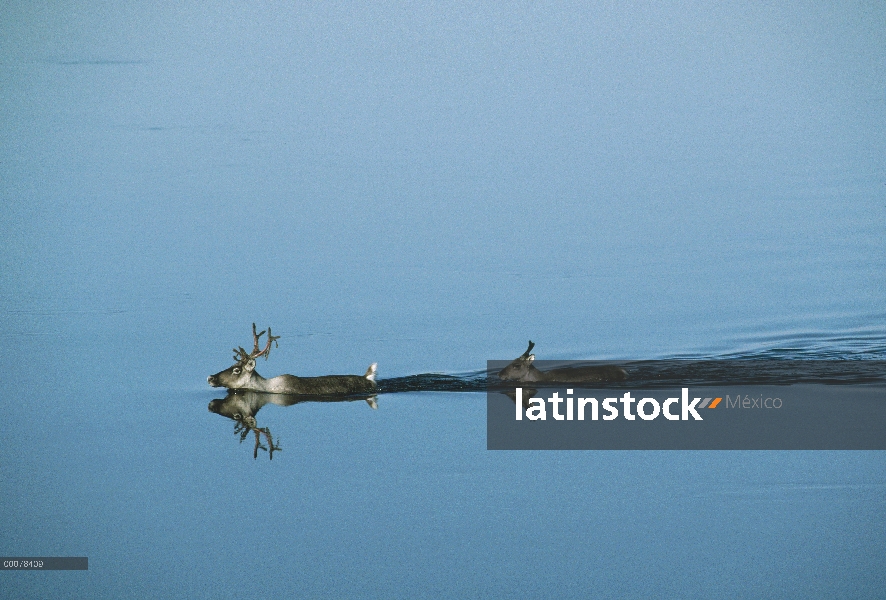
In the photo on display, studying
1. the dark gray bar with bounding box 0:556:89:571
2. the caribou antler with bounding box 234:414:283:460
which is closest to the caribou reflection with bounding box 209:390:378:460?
the caribou antler with bounding box 234:414:283:460

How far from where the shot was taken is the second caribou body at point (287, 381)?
50.8 ft

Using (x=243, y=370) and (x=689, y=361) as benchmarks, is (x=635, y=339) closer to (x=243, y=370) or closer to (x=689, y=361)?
(x=689, y=361)

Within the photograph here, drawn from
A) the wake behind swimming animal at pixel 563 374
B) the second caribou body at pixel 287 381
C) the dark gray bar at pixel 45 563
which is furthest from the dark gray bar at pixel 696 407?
the dark gray bar at pixel 45 563

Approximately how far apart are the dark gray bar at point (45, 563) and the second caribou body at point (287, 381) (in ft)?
11.5

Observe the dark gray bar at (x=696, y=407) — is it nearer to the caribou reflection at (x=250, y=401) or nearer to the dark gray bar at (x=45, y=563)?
the caribou reflection at (x=250, y=401)

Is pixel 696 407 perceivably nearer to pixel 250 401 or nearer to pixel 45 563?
pixel 250 401

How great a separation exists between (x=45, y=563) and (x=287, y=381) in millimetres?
3986

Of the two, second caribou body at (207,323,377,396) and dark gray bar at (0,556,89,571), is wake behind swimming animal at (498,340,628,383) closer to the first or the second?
second caribou body at (207,323,377,396)

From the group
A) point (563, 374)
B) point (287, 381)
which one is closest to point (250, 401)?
point (287, 381)

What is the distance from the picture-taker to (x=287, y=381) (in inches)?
614

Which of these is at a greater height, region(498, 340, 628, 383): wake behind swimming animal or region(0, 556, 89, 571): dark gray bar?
region(498, 340, 628, 383): wake behind swimming animal

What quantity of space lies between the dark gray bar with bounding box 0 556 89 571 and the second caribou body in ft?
11.5

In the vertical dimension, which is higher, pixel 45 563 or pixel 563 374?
pixel 563 374

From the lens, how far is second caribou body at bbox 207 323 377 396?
15484 mm
